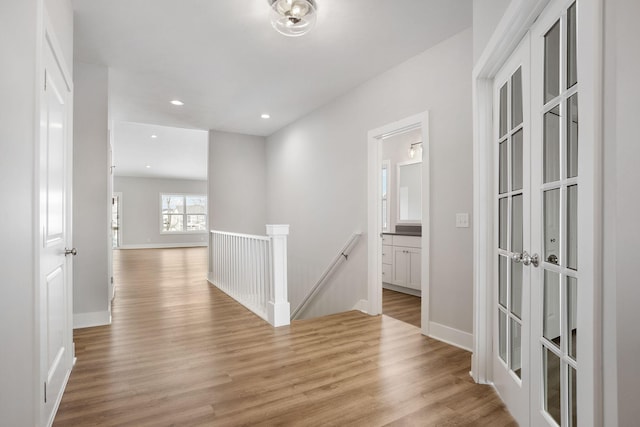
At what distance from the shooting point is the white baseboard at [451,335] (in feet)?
8.82

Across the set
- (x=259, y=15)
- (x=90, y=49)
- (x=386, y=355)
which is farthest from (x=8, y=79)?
(x=386, y=355)

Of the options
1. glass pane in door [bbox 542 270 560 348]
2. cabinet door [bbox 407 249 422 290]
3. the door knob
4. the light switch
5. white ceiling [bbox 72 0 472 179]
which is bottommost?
cabinet door [bbox 407 249 422 290]

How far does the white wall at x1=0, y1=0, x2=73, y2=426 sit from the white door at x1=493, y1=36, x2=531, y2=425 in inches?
82.7

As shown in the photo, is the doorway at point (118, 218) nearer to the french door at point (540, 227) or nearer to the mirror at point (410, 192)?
the mirror at point (410, 192)

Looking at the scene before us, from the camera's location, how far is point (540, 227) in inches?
58.4

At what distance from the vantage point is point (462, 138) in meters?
2.76

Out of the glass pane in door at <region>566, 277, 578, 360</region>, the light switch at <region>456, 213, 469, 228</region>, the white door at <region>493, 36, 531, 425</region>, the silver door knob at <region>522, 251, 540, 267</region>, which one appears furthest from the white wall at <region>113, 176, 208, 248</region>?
the glass pane in door at <region>566, 277, 578, 360</region>

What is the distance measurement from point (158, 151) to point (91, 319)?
5.81 meters

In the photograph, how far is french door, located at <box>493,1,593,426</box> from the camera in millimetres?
1248

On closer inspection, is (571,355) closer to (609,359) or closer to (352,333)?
(609,359)

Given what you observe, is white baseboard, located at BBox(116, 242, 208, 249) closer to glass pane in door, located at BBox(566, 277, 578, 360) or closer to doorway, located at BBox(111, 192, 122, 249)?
doorway, located at BBox(111, 192, 122, 249)

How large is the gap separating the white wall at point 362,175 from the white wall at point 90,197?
A: 101 inches

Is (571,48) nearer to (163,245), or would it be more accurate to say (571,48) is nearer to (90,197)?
(90,197)

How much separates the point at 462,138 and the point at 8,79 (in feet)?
9.13
